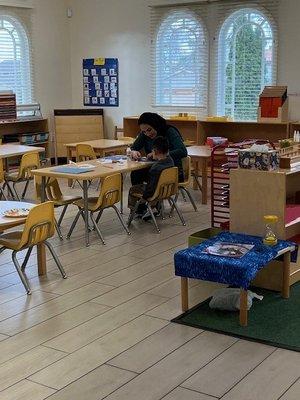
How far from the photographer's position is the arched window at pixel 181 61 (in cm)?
923

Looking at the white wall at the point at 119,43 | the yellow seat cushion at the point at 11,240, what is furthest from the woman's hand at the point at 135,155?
the white wall at the point at 119,43

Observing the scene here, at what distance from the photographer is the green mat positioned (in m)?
3.55

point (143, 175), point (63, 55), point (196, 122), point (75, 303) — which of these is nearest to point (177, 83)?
point (196, 122)

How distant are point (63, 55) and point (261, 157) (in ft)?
23.6

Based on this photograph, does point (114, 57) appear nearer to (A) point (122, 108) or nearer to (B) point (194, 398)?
(A) point (122, 108)

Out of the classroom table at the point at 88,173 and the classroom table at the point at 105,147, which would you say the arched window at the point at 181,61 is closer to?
the classroom table at the point at 105,147

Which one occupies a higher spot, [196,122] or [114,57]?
[114,57]

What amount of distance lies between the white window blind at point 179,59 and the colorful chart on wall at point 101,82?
832 mm

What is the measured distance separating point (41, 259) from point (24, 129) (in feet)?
19.0

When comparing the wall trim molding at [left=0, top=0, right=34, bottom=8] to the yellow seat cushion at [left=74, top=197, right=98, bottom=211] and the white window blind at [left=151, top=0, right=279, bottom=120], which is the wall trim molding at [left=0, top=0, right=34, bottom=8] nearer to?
the white window blind at [left=151, top=0, right=279, bottom=120]

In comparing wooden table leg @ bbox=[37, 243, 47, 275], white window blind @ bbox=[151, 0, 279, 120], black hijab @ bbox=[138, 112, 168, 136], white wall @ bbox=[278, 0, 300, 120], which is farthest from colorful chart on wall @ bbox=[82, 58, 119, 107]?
wooden table leg @ bbox=[37, 243, 47, 275]

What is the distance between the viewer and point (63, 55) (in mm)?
10641

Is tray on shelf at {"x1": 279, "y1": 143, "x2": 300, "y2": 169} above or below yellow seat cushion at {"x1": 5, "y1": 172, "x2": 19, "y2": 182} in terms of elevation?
above

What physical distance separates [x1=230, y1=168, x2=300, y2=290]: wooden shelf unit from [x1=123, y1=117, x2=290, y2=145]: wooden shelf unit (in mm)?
4019
